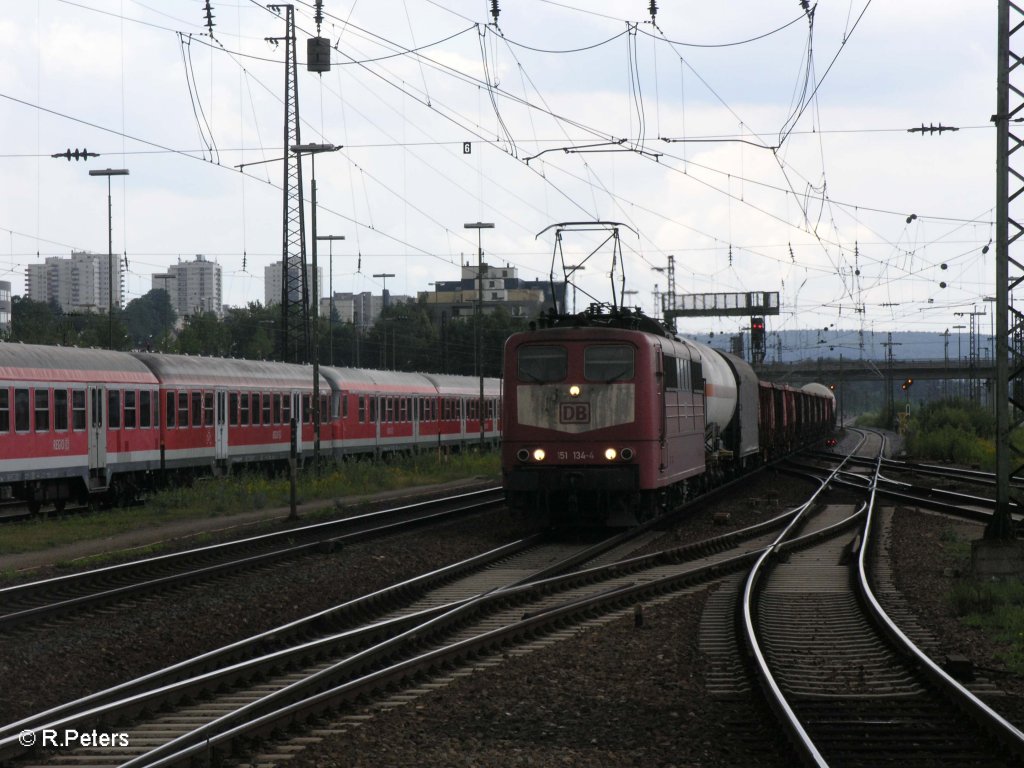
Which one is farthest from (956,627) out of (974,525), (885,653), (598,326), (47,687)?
(974,525)

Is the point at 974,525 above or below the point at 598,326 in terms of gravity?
below

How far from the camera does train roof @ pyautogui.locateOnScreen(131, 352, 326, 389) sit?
31562 mm

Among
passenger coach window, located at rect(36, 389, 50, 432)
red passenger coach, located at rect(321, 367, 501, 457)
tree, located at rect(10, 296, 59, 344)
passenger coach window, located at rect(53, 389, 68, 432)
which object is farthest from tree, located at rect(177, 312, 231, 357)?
passenger coach window, located at rect(36, 389, 50, 432)

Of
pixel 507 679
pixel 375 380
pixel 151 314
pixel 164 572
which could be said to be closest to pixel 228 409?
pixel 375 380

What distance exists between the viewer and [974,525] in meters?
24.4

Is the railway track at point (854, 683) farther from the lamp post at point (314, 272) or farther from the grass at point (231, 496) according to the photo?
the lamp post at point (314, 272)

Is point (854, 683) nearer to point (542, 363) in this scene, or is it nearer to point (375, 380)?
point (542, 363)

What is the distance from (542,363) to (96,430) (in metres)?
10.8

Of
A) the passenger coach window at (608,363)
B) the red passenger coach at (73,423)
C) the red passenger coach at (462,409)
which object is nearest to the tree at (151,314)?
the red passenger coach at (462,409)

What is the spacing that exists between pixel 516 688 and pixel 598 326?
1227 cm

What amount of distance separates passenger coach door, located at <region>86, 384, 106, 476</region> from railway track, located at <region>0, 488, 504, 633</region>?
6.38 meters

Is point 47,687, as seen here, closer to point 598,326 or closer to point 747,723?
point 747,723

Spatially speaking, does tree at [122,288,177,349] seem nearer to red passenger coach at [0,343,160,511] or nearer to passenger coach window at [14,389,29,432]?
red passenger coach at [0,343,160,511]

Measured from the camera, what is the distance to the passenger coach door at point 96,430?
27188mm
